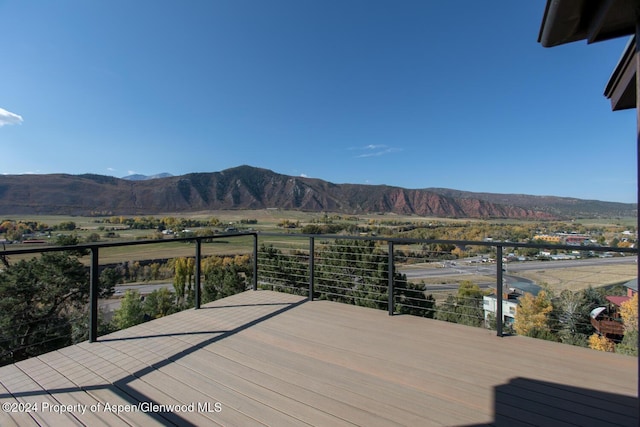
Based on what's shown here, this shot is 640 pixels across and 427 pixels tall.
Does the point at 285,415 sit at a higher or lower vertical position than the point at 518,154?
lower

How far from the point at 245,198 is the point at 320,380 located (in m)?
30.9

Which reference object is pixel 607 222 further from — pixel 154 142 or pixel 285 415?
pixel 154 142

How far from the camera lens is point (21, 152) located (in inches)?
594

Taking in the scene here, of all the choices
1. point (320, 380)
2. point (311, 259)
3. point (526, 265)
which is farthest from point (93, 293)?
point (526, 265)

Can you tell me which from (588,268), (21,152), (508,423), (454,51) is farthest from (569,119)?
(21,152)

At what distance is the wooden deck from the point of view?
4.83ft

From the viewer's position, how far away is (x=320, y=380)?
182 cm

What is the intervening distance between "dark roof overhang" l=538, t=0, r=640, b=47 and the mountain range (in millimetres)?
24908

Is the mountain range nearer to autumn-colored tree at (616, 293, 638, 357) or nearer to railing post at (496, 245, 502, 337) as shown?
autumn-colored tree at (616, 293, 638, 357)

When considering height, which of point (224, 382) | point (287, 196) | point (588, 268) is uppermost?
point (287, 196)

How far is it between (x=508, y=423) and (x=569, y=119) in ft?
76.9

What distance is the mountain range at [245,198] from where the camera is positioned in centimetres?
2108

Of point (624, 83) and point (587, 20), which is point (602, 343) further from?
point (587, 20)

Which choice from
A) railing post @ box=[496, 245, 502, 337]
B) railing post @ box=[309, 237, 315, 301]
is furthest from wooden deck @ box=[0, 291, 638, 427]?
railing post @ box=[309, 237, 315, 301]
